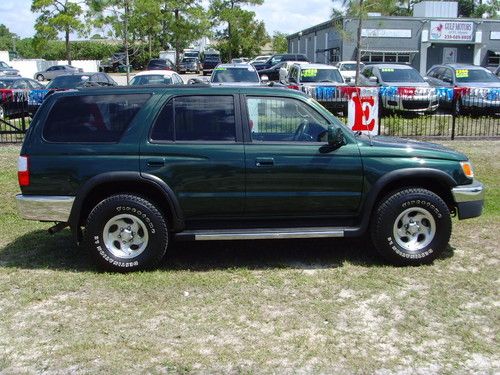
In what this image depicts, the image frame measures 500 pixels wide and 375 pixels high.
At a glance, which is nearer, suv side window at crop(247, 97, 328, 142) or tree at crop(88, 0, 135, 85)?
suv side window at crop(247, 97, 328, 142)

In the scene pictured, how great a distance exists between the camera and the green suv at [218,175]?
5258 millimetres

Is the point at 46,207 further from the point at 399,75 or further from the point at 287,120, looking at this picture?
the point at 399,75

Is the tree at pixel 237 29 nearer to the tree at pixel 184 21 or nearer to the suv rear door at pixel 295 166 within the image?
the tree at pixel 184 21

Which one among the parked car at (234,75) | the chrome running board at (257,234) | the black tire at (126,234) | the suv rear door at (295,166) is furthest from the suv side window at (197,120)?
the parked car at (234,75)

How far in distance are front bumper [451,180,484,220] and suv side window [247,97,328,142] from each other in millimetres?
1396

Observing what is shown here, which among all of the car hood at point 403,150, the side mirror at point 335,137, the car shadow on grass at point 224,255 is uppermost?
the side mirror at point 335,137

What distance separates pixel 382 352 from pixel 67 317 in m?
2.39

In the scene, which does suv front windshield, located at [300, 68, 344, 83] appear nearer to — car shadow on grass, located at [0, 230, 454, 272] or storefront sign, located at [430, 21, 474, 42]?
car shadow on grass, located at [0, 230, 454, 272]

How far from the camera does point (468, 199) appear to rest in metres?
5.52

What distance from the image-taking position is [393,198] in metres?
5.39

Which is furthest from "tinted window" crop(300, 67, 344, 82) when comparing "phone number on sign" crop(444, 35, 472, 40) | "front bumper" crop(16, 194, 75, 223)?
"phone number on sign" crop(444, 35, 472, 40)

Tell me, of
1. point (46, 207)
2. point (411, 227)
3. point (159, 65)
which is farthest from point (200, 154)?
point (159, 65)

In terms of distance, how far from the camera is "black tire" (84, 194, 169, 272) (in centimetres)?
527

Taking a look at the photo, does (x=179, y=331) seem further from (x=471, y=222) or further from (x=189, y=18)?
(x=189, y=18)
